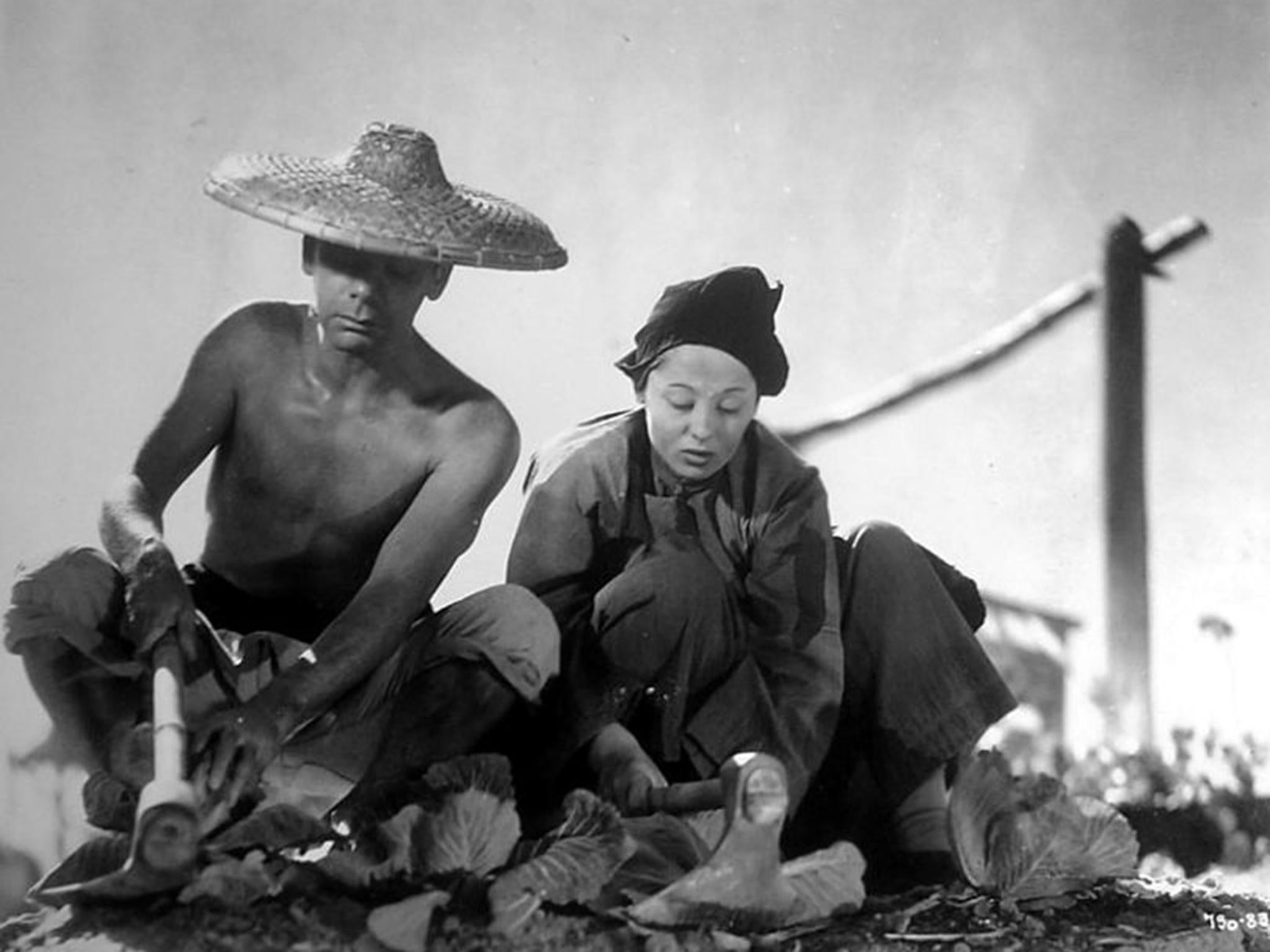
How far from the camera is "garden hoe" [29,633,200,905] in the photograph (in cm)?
207

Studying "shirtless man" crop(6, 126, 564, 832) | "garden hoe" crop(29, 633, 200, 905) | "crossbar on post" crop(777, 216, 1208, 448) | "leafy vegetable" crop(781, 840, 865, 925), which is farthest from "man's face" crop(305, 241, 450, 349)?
"leafy vegetable" crop(781, 840, 865, 925)

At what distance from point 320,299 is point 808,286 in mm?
739

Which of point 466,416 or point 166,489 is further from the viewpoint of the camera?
point 466,416

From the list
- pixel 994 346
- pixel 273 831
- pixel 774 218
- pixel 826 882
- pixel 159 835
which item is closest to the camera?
pixel 159 835

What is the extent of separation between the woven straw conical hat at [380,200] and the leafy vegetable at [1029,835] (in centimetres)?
104

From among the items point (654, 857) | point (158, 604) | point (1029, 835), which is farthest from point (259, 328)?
point (1029, 835)

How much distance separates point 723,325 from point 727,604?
0.40 meters

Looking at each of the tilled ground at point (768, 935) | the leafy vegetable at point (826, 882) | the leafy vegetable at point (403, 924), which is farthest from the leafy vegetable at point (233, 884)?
the leafy vegetable at point (826, 882)

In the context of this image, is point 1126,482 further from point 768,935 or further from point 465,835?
point 465,835

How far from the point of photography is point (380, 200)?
88.7 inches

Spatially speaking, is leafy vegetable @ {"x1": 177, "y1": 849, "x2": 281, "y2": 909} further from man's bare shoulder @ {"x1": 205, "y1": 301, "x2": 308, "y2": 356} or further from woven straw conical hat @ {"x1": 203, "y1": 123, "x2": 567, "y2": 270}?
woven straw conical hat @ {"x1": 203, "y1": 123, "x2": 567, "y2": 270}

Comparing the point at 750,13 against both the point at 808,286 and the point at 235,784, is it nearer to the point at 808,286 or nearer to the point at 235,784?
the point at 808,286

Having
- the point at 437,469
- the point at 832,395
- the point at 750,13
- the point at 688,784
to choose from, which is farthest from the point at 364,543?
the point at 750,13

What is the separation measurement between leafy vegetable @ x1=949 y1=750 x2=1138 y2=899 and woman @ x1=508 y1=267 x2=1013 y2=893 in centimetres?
4
